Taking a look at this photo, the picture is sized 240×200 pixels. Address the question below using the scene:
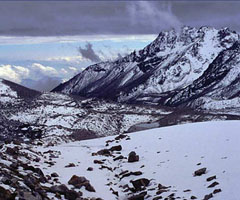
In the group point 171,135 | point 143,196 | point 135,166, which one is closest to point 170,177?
point 143,196

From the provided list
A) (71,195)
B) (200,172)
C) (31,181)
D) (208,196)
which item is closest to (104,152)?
(200,172)

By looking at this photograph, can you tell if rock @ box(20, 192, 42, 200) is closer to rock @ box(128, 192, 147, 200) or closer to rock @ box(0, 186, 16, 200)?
rock @ box(0, 186, 16, 200)

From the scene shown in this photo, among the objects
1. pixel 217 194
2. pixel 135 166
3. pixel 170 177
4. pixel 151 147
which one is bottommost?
pixel 217 194

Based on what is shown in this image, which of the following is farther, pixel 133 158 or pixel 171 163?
pixel 133 158

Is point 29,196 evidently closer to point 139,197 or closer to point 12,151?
point 139,197

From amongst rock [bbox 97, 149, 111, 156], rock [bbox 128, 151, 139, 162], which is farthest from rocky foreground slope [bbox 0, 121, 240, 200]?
rock [bbox 97, 149, 111, 156]

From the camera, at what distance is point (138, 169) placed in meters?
32.0

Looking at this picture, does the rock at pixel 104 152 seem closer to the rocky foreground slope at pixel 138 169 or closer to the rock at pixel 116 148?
the rocky foreground slope at pixel 138 169

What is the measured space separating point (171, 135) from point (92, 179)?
47.1 feet

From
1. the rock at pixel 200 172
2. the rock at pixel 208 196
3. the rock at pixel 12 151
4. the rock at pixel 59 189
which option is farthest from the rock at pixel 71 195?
the rock at pixel 12 151

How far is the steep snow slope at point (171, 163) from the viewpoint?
24812 mm

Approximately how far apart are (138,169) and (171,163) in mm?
2748

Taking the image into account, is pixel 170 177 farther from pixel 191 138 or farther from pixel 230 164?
pixel 191 138

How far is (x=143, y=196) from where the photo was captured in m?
24.9
